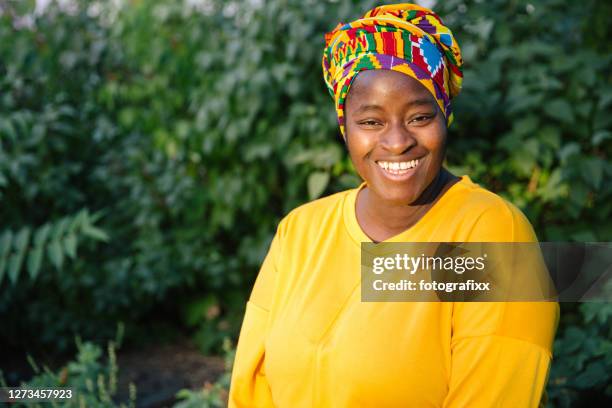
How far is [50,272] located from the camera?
13.0 ft

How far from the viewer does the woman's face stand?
1647 millimetres

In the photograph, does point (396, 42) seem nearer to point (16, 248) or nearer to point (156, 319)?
point (16, 248)

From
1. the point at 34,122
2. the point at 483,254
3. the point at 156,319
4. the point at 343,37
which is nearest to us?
the point at 483,254

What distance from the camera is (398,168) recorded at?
171 cm

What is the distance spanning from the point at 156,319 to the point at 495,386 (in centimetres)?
345

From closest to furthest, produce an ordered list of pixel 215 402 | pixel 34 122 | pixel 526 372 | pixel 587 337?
pixel 526 372 → pixel 587 337 → pixel 215 402 → pixel 34 122

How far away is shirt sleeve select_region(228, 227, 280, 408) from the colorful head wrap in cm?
68

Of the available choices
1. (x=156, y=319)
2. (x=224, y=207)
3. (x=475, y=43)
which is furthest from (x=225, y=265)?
→ (x=475, y=43)

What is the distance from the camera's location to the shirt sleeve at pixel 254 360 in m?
1.99

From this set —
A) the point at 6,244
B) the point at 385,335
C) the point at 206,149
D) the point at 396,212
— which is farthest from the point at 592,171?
the point at 6,244

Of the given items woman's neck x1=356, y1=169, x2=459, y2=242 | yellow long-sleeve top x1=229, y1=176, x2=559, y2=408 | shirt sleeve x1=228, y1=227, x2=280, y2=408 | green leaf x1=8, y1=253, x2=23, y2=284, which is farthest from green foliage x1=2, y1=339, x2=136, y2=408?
woman's neck x1=356, y1=169, x2=459, y2=242

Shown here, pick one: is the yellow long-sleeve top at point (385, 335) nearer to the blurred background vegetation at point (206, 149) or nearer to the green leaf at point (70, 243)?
the blurred background vegetation at point (206, 149)

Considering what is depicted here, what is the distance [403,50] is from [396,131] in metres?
0.21

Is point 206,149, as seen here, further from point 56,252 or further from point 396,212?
point 396,212
